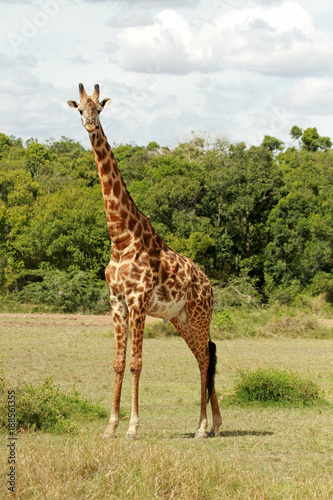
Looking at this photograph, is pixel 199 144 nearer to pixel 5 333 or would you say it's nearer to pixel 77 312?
pixel 77 312

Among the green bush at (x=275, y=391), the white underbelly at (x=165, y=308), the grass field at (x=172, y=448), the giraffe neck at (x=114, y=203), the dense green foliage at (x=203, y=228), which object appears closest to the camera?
the grass field at (x=172, y=448)

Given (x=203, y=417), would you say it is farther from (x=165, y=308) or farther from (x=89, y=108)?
(x=89, y=108)

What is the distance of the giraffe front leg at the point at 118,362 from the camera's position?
684cm

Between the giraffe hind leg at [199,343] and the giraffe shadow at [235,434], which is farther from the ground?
the giraffe hind leg at [199,343]

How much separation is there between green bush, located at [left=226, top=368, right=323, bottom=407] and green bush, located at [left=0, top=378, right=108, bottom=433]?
8.94 ft

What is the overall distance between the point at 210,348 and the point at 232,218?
25437mm

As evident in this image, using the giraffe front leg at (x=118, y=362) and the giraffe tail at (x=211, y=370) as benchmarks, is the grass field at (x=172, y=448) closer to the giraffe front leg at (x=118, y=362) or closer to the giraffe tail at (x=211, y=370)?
the giraffe front leg at (x=118, y=362)

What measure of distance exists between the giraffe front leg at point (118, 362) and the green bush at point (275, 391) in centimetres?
338

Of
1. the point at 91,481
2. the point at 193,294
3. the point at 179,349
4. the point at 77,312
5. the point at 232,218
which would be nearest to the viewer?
the point at 91,481

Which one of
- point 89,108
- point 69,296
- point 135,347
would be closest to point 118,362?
point 135,347

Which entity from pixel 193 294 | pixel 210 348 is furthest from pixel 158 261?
pixel 210 348

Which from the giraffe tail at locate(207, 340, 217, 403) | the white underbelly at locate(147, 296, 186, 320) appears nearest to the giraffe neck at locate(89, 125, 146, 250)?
the white underbelly at locate(147, 296, 186, 320)

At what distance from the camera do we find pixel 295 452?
6719 millimetres

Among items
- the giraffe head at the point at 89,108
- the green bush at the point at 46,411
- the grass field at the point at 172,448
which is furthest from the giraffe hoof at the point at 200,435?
the giraffe head at the point at 89,108
